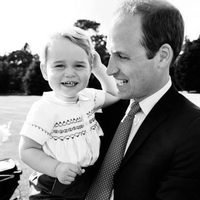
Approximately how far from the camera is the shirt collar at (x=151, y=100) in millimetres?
2150

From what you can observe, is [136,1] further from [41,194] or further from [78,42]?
[41,194]

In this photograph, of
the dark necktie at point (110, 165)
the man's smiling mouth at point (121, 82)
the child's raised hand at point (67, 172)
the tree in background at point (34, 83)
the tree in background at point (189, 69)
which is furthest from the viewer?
the tree in background at point (34, 83)

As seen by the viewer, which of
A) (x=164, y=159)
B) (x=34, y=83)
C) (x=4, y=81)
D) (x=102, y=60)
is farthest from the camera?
(x=4, y=81)

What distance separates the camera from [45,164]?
6.54 feet

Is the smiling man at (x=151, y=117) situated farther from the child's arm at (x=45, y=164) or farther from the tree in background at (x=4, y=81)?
the tree in background at (x=4, y=81)

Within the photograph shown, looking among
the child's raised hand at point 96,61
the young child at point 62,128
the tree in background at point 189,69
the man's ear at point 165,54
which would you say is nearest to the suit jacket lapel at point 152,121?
the man's ear at point 165,54

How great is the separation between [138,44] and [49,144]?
865 millimetres

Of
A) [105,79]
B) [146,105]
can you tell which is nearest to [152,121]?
[146,105]

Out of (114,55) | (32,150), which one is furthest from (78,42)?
(32,150)

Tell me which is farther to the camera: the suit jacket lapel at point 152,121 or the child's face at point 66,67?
the child's face at point 66,67

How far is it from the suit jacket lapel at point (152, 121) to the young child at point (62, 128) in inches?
13.0

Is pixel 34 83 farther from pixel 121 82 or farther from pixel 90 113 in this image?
pixel 121 82

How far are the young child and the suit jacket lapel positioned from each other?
0.33 m

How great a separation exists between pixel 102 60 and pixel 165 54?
1910 inches
